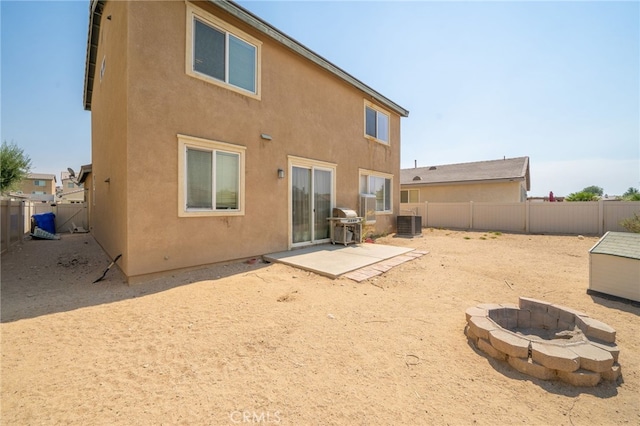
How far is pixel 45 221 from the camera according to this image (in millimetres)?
13125

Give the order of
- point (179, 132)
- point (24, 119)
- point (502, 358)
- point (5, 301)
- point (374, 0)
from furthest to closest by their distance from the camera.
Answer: point (24, 119) → point (374, 0) → point (179, 132) → point (5, 301) → point (502, 358)

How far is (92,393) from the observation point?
7.09 feet

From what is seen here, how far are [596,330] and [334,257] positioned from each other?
4.84 meters

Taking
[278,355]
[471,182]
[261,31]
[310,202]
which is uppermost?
[261,31]

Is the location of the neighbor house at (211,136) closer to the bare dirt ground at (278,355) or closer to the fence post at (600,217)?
the bare dirt ground at (278,355)

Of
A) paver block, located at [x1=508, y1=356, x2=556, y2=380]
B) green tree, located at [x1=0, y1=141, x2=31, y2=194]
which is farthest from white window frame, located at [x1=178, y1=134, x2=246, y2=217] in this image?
green tree, located at [x1=0, y1=141, x2=31, y2=194]

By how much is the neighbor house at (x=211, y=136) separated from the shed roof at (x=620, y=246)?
6626mm

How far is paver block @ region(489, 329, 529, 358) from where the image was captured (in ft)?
8.56

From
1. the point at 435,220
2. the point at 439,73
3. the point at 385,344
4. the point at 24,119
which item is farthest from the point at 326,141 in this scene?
the point at 24,119

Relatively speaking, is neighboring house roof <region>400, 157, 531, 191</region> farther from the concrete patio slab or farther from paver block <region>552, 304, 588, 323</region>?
paver block <region>552, 304, 588, 323</region>

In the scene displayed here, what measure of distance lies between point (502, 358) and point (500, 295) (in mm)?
2478

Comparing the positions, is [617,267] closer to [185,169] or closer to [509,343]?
[509,343]

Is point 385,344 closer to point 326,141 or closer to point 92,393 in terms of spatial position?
point 92,393

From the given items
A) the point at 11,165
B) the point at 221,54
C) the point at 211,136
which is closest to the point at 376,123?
the point at 221,54
